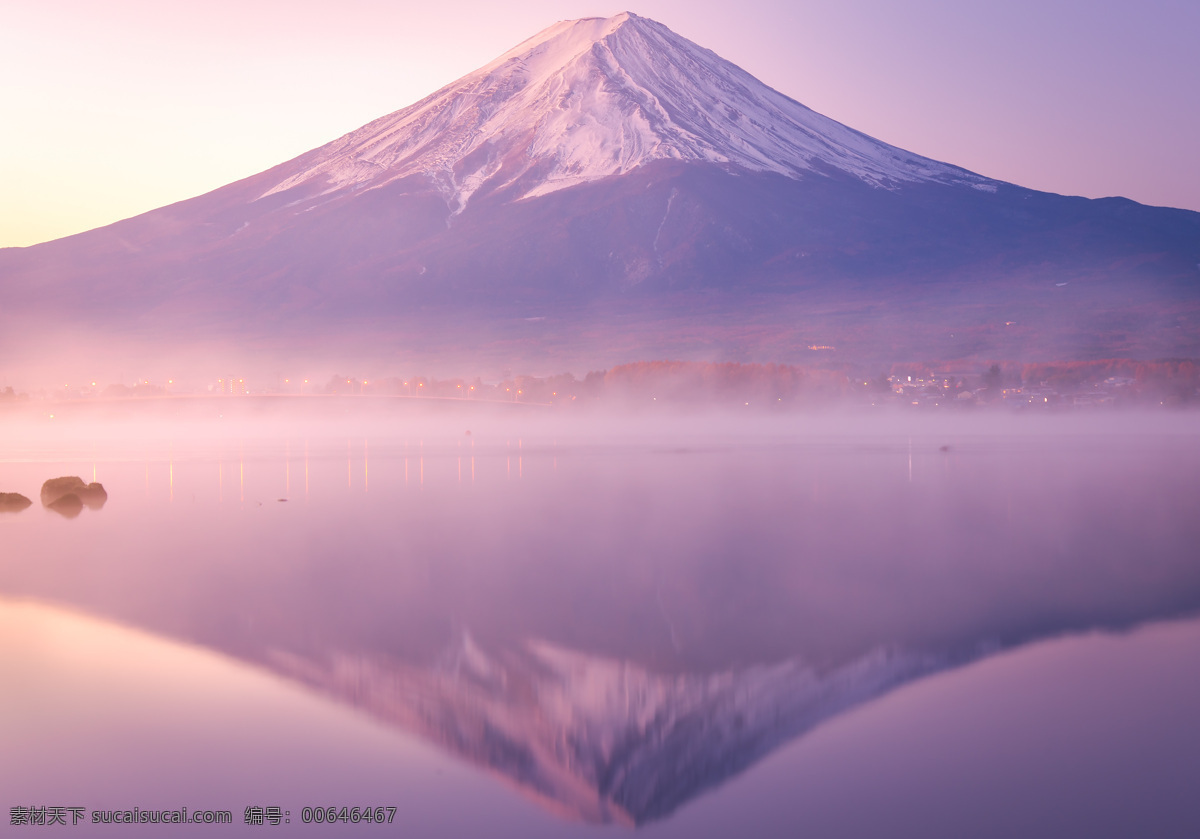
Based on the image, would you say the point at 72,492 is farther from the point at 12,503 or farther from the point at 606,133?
the point at 606,133

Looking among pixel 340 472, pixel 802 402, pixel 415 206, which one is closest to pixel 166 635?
pixel 340 472

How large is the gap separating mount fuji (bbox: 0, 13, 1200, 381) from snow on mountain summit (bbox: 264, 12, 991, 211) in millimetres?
528

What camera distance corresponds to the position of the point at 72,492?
74.9 feet

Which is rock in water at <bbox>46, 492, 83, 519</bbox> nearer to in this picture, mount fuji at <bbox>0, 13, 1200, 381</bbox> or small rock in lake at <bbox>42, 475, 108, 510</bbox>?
small rock in lake at <bbox>42, 475, 108, 510</bbox>

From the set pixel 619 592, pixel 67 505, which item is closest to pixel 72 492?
pixel 67 505

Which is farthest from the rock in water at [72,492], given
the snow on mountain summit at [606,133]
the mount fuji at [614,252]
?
the snow on mountain summit at [606,133]

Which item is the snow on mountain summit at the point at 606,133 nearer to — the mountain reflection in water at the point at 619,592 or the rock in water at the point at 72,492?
the rock in water at the point at 72,492

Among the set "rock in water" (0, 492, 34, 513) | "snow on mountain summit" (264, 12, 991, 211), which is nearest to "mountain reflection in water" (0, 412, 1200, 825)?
"rock in water" (0, 492, 34, 513)

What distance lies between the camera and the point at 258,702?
7.70 meters

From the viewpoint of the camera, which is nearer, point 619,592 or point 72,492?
point 619,592

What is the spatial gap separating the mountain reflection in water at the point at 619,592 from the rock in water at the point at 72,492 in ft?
3.45

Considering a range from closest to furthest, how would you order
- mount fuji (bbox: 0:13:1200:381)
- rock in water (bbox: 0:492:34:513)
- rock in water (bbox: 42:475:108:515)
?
rock in water (bbox: 0:492:34:513) → rock in water (bbox: 42:475:108:515) → mount fuji (bbox: 0:13:1200:381)

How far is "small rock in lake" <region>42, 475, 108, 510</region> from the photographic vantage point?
22.4 m

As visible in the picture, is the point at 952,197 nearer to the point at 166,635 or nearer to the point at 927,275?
the point at 927,275
